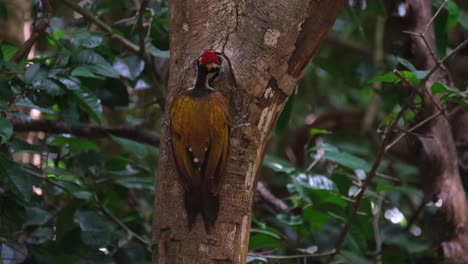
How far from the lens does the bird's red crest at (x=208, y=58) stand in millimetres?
1466

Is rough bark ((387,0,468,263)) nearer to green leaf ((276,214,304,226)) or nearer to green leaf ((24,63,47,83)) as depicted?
green leaf ((276,214,304,226))

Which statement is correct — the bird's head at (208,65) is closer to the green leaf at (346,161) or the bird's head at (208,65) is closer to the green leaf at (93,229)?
the green leaf at (93,229)

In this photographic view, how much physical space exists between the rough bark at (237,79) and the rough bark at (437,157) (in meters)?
0.78

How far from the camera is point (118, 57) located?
2381 mm

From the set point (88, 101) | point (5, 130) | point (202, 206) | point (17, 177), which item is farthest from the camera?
point (88, 101)

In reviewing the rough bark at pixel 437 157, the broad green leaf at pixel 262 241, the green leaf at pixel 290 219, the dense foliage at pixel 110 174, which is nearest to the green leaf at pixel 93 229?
the dense foliage at pixel 110 174

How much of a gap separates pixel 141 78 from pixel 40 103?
46cm

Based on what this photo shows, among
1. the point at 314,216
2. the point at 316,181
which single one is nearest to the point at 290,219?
the point at 314,216

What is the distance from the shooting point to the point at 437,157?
2381 millimetres

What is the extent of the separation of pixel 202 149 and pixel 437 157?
1181 mm

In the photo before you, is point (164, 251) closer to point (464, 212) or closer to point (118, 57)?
point (118, 57)

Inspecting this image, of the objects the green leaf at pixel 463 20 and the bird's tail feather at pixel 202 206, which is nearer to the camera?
the bird's tail feather at pixel 202 206

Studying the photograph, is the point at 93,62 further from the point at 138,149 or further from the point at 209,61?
the point at 209,61

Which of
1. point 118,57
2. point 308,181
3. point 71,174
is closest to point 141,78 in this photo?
point 118,57
